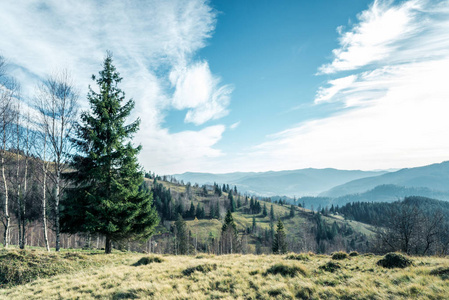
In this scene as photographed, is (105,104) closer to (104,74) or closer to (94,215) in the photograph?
(104,74)

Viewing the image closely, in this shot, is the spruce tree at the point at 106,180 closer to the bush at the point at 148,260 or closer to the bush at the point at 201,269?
the bush at the point at 148,260

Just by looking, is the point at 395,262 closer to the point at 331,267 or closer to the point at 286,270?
the point at 331,267

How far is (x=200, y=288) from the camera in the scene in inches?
326

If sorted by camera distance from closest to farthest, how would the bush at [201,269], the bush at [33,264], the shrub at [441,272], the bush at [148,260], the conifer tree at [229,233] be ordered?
the shrub at [441,272] → the bush at [201,269] → the bush at [33,264] → the bush at [148,260] → the conifer tree at [229,233]

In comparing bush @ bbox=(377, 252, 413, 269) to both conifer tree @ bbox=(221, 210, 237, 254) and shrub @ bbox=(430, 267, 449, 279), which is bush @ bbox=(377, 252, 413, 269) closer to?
shrub @ bbox=(430, 267, 449, 279)

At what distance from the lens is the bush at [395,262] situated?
881 centimetres

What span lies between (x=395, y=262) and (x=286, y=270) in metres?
4.84

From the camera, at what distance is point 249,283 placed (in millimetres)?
8297

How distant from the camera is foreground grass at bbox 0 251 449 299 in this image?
6445 millimetres

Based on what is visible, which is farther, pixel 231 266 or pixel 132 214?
pixel 132 214

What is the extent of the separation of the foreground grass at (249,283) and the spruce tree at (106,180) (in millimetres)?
5090

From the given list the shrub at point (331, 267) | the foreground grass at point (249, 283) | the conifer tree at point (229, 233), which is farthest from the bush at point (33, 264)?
the conifer tree at point (229, 233)

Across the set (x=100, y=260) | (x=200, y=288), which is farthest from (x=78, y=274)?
(x=200, y=288)

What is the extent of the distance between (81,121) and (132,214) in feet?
31.7
